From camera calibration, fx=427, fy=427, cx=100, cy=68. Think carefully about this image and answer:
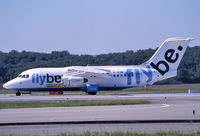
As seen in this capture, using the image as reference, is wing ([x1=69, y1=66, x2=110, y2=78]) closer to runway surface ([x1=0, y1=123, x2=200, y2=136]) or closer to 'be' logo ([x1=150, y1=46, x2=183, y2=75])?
'be' logo ([x1=150, y1=46, x2=183, y2=75])

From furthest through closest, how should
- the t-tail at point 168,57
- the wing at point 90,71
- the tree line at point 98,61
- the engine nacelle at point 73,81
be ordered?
the tree line at point 98,61
the t-tail at point 168,57
the wing at point 90,71
the engine nacelle at point 73,81

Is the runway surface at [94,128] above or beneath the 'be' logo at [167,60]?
beneath

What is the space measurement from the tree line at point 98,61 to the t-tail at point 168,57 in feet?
116

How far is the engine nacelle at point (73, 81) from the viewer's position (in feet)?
172

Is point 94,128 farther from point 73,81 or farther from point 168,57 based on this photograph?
point 168,57

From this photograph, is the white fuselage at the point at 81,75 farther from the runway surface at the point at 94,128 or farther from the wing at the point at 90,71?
the runway surface at the point at 94,128

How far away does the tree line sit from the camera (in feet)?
312

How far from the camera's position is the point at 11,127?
20.7 meters

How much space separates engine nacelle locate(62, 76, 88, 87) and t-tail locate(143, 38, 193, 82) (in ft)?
28.2

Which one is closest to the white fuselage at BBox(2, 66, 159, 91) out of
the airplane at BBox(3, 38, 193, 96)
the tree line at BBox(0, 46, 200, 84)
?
the airplane at BBox(3, 38, 193, 96)

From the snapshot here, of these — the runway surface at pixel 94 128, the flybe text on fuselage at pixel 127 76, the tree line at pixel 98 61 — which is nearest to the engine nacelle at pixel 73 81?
the flybe text on fuselage at pixel 127 76

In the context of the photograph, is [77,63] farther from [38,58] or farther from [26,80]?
[26,80]

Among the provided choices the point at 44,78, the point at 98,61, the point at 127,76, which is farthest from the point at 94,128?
the point at 98,61

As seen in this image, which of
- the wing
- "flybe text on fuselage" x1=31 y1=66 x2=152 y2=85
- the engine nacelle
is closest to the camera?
"flybe text on fuselage" x1=31 y1=66 x2=152 y2=85
